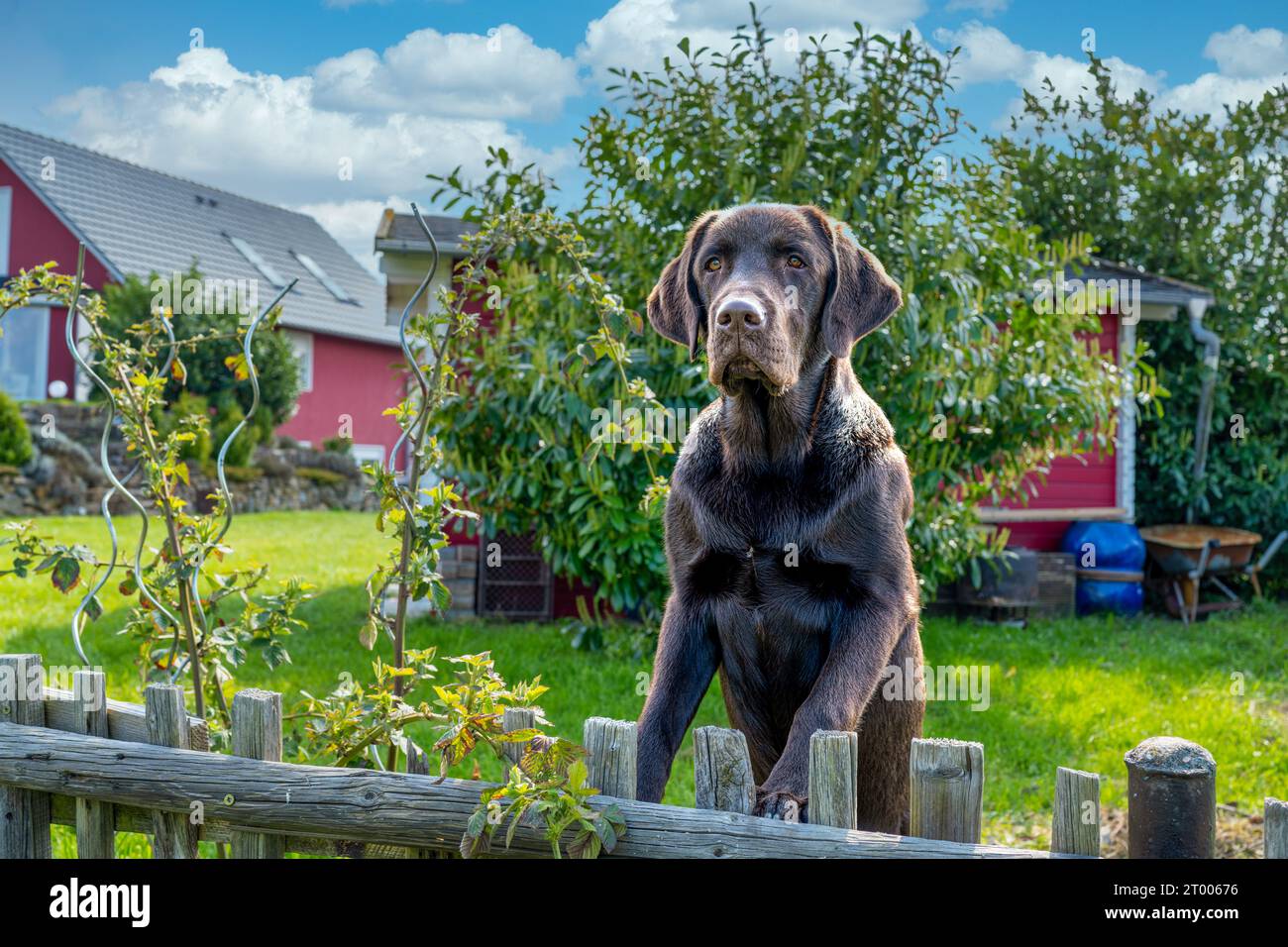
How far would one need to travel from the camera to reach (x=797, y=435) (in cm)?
262

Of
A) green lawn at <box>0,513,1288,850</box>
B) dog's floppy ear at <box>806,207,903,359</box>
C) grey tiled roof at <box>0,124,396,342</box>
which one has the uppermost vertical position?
grey tiled roof at <box>0,124,396,342</box>

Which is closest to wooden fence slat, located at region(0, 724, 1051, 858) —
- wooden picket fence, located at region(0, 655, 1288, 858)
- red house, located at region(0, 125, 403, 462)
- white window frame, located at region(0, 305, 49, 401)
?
wooden picket fence, located at region(0, 655, 1288, 858)

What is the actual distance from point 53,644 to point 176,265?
19666 mm

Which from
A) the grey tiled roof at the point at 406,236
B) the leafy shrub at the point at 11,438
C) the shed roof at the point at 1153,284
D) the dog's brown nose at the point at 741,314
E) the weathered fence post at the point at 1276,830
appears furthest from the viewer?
the leafy shrub at the point at 11,438

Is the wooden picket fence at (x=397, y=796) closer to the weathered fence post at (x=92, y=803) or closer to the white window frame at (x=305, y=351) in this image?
the weathered fence post at (x=92, y=803)

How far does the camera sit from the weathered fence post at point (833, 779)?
2242 mm

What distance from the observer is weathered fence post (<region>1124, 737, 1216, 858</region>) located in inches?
85.0

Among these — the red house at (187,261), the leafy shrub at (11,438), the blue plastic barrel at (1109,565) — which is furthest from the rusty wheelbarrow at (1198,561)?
the leafy shrub at (11,438)

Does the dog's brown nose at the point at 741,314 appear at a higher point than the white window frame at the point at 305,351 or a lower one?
lower

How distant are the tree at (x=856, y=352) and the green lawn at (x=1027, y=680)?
35.9 inches

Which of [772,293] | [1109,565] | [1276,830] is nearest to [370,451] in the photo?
[1109,565]

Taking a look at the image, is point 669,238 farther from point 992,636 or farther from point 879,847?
point 879,847

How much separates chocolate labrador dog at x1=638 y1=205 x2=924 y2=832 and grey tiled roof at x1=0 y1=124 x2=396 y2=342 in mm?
18999

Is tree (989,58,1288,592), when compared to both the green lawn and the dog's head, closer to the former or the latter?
the green lawn
